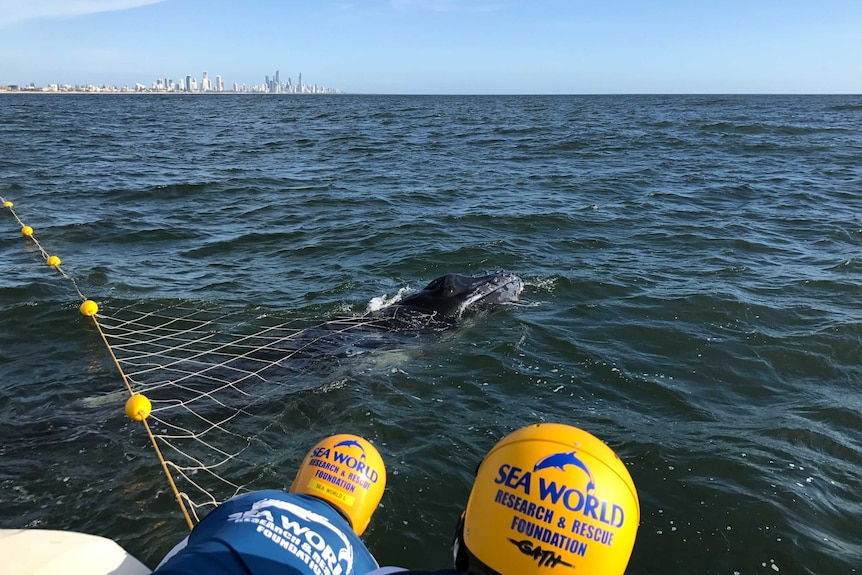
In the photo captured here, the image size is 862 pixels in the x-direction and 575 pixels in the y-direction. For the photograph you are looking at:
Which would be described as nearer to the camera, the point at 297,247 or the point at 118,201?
the point at 297,247

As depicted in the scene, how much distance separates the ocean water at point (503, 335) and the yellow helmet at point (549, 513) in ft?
10.5

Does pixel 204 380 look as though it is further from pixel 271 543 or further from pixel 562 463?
pixel 562 463

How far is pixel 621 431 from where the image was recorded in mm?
7109

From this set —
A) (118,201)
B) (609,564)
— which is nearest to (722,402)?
(609,564)

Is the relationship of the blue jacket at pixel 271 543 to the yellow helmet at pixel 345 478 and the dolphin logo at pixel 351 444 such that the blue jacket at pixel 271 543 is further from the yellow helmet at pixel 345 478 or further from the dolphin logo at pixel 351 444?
the dolphin logo at pixel 351 444

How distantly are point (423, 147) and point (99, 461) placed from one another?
3035cm

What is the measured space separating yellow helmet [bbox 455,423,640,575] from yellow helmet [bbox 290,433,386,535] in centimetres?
125

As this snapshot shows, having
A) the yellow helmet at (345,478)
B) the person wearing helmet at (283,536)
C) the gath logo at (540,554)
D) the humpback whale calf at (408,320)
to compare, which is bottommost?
the humpback whale calf at (408,320)

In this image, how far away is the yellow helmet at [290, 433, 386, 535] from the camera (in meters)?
3.56

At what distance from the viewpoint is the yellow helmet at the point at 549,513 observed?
7.61ft

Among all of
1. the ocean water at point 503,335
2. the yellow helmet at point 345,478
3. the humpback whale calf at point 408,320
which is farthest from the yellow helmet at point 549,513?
the humpback whale calf at point 408,320

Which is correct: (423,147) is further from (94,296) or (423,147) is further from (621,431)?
(621,431)

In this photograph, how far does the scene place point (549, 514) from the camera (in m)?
2.33

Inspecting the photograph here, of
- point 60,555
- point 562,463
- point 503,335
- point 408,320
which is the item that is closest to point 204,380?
point 408,320
